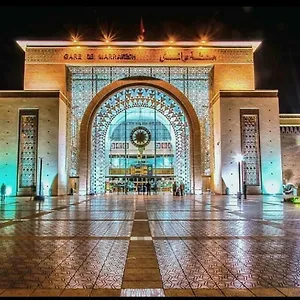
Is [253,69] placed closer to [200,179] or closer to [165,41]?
[165,41]

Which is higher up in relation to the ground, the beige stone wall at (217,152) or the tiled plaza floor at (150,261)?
the beige stone wall at (217,152)

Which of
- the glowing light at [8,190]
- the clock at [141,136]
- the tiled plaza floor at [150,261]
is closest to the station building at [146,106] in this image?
the glowing light at [8,190]

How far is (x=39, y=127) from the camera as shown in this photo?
29078 mm

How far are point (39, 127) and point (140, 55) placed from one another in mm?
9795

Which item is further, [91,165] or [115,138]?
[115,138]

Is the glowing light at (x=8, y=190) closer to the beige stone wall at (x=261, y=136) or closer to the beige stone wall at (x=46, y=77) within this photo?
A: the beige stone wall at (x=46, y=77)

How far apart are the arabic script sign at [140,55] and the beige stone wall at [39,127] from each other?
3896 mm

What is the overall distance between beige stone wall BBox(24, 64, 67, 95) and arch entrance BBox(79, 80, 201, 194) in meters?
2.99

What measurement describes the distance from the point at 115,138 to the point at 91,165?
9.32m

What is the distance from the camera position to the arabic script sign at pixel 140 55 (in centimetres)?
3138

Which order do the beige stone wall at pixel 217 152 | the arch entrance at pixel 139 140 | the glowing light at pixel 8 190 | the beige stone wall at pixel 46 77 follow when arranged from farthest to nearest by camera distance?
the arch entrance at pixel 139 140, the beige stone wall at pixel 46 77, the beige stone wall at pixel 217 152, the glowing light at pixel 8 190

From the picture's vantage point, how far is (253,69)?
31375 millimetres

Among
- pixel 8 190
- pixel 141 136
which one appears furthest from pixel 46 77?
pixel 141 136

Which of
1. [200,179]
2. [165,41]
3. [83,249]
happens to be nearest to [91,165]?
[200,179]
